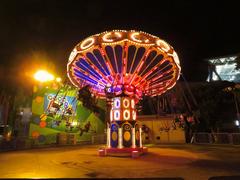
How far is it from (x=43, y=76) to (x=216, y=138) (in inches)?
957

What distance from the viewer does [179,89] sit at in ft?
127

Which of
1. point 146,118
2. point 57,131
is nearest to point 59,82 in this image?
point 57,131

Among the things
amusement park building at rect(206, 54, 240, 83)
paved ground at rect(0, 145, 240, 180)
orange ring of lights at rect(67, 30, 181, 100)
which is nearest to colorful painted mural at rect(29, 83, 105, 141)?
orange ring of lights at rect(67, 30, 181, 100)

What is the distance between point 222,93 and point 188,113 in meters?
6.98

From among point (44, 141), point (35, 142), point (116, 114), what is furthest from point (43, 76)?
point (116, 114)

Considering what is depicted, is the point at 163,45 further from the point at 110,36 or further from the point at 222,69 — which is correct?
the point at 222,69

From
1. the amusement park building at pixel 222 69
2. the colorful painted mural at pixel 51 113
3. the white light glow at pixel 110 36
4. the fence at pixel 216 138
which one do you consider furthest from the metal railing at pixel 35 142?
the amusement park building at pixel 222 69

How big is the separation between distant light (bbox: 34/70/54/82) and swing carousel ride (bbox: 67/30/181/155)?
37.9 feet

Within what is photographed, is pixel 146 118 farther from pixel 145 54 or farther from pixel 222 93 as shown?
pixel 145 54

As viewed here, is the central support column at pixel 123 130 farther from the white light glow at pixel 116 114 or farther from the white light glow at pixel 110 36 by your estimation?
the white light glow at pixel 110 36

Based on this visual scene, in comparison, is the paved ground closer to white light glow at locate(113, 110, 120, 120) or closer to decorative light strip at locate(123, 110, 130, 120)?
decorative light strip at locate(123, 110, 130, 120)

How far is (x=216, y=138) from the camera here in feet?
86.3

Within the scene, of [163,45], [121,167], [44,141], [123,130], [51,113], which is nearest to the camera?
[121,167]

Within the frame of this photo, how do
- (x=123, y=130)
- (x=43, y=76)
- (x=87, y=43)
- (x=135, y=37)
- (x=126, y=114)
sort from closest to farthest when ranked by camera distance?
(x=135, y=37) < (x=87, y=43) < (x=123, y=130) < (x=126, y=114) < (x=43, y=76)
